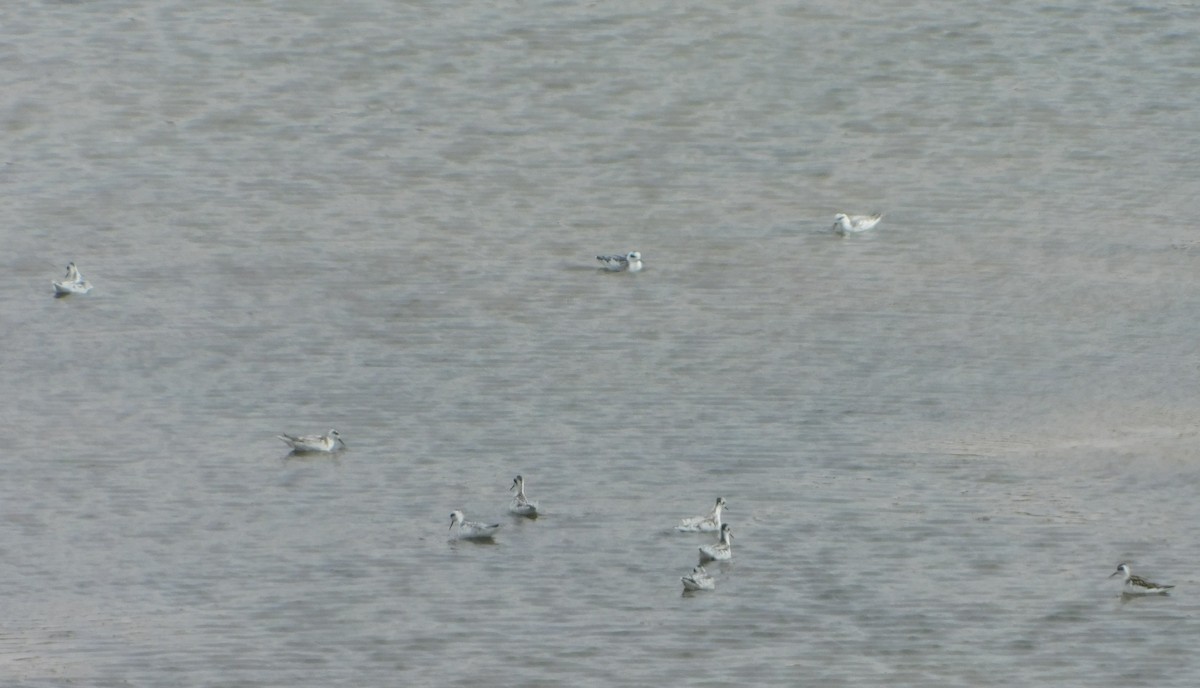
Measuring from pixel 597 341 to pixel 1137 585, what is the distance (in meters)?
9.90

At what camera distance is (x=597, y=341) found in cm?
2759

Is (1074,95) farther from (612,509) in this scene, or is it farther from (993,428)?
(612,509)

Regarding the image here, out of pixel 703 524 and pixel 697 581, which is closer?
pixel 697 581

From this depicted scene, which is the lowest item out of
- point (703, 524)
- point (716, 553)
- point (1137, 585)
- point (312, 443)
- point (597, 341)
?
point (1137, 585)

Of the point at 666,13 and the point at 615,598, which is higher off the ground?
the point at 666,13

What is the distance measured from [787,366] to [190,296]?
339 inches

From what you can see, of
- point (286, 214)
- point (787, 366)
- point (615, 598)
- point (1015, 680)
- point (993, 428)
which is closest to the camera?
point (1015, 680)

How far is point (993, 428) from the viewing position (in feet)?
79.8

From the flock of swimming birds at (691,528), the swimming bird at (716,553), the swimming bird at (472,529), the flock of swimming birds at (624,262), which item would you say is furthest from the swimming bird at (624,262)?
the swimming bird at (716,553)

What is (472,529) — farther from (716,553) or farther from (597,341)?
(597,341)

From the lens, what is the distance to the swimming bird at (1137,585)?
19328 mm

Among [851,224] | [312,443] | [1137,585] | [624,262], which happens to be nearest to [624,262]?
[624,262]

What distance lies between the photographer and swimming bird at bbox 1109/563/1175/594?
1933 centimetres

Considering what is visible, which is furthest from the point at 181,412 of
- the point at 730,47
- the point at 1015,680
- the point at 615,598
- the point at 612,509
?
the point at 730,47
